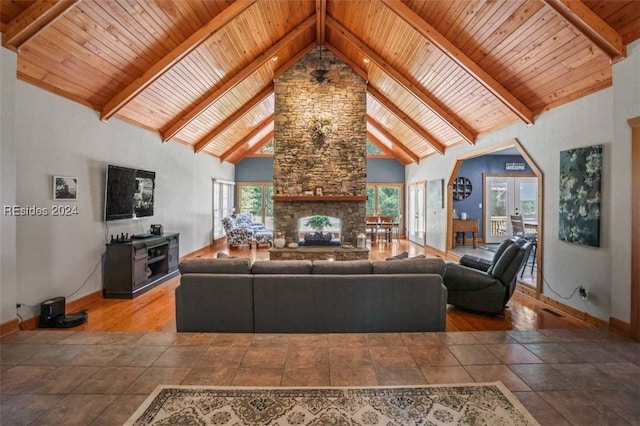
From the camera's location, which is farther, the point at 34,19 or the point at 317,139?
the point at 317,139

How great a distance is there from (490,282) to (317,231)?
14.7 ft

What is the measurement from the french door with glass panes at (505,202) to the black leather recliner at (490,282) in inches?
244

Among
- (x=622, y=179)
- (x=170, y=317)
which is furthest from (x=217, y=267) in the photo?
(x=622, y=179)

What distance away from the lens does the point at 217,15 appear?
15.2 feet

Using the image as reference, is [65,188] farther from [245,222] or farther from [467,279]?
[245,222]

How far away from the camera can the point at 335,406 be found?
2.24m

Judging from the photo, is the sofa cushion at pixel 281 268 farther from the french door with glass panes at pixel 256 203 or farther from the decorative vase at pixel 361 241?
the french door with glass panes at pixel 256 203

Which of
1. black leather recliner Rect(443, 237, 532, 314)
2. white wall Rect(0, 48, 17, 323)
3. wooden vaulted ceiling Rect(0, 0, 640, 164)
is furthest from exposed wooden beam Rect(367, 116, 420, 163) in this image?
white wall Rect(0, 48, 17, 323)

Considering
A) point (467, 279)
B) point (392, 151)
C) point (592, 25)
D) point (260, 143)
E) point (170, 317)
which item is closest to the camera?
point (592, 25)

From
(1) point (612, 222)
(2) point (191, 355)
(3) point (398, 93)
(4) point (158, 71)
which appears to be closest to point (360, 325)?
(2) point (191, 355)

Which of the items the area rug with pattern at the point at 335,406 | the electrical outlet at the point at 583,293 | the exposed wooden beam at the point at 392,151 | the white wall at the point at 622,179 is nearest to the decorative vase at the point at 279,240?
the area rug with pattern at the point at 335,406

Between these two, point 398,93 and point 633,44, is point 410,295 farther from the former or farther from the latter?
point 398,93

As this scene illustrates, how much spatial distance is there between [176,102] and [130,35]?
83.1 inches

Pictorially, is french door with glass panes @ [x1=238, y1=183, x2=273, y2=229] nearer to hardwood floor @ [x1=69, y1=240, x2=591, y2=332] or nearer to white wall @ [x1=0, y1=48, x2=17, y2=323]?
hardwood floor @ [x1=69, y1=240, x2=591, y2=332]
